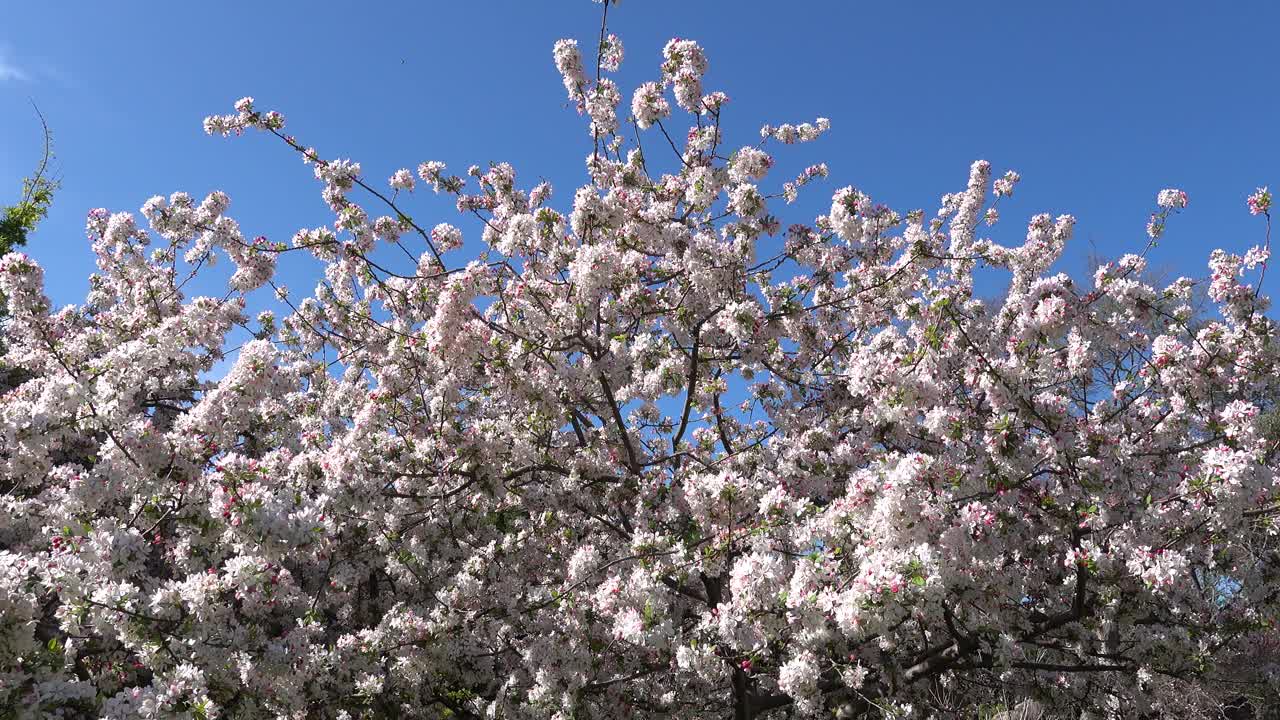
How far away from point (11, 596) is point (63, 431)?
1.95m

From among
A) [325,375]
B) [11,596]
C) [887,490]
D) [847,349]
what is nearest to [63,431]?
[11,596]

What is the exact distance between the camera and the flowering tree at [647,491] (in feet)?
18.4

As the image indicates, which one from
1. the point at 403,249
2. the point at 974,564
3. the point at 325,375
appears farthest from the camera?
the point at 325,375

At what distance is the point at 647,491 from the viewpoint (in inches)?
321

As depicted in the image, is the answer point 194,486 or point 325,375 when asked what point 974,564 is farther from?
point 325,375

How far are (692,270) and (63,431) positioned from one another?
19.3 feet

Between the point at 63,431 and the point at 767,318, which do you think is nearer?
the point at 63,431

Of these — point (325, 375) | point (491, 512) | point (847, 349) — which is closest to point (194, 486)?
point (491, 512)

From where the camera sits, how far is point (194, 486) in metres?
5.91


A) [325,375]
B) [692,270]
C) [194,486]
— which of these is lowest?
[194,486]

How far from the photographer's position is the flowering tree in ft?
18.4

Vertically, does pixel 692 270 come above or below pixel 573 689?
above

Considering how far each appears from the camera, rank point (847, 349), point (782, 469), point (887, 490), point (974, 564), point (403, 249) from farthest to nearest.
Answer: point (847, 349) < point (403, 249) < point (782, 469) < point (974, 564) < point (887, 490)

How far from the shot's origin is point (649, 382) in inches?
341
